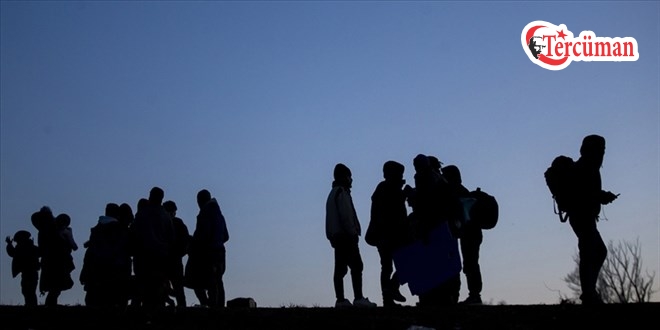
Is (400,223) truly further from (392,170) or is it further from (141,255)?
(141,255)

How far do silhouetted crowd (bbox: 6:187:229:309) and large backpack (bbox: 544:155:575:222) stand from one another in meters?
5.08

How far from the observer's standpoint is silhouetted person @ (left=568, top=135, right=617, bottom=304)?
1274 cm

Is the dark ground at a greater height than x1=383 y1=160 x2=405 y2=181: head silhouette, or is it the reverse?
x1=383 y1=160 x2=405 y2=181: head silhouette

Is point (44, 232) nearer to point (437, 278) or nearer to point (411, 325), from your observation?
point (437, 278)

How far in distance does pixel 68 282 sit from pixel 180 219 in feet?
7.58

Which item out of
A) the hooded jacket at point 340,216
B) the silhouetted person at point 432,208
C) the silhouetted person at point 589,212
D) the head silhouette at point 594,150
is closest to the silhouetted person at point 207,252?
the hooded jacket at point 340,216

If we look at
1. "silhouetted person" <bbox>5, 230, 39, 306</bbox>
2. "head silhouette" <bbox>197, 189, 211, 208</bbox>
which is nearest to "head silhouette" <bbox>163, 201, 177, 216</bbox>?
"head silhouette" <bbox>197, 189, 211, 208</bbox>

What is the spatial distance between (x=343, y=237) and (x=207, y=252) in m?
2.16

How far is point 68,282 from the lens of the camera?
661 inches

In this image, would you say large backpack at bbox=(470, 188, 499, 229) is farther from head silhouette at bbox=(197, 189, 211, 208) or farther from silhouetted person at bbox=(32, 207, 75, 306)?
silhouetted person at bbox=(32, 207, 75, 306)

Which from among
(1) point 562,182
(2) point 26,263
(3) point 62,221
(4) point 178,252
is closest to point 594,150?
(1) point 562,182

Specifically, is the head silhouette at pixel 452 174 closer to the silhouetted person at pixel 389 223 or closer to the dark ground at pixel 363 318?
the silhouetted person at pixel 389 223

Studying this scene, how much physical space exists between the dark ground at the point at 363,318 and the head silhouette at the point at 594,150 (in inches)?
74.6

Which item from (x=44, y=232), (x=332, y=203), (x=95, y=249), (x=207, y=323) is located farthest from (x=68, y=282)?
(x=207, y=323)
